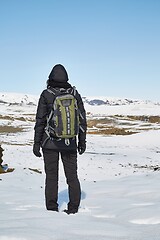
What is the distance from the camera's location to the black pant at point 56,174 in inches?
202

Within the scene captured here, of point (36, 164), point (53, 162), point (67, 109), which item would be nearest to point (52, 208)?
point (53, 162)

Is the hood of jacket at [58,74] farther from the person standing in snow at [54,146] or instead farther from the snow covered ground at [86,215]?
the snow covered ground at [86,215]

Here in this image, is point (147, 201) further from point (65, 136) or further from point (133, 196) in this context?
point (65, 136)

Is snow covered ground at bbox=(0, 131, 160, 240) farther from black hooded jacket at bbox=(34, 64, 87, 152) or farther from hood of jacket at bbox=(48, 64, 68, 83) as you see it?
hood of jacket at bbox=(48, 64, 68, 83)

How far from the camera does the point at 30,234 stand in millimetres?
3559

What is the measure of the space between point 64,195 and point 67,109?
3174 millimetres

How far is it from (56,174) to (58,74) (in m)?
1.64

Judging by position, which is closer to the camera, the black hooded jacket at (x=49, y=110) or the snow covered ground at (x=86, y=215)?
the snow covered ground at (x=86, y=215)

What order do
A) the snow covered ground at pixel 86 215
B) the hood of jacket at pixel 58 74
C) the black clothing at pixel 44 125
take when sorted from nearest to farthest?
1. the snow covered ground at pixel 86 215
2. the black clothing at pixel 44 125
3. the hood of jacket at pixel 58 74

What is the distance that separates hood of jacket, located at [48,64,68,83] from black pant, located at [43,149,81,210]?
45.5 inches

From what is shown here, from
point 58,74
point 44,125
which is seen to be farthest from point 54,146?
point 58,74

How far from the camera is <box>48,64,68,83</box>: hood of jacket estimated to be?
511 centimetres

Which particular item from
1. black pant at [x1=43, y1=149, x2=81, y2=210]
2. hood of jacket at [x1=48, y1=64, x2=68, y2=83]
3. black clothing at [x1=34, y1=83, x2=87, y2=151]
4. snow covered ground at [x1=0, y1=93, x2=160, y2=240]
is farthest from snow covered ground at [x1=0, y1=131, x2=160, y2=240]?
hood of jacket at [x1=48, y1=64, x2=68, y2=83]

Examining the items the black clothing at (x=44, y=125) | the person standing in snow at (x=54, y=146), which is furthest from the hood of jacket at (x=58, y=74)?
the black clothing at (x=44, y=125)
